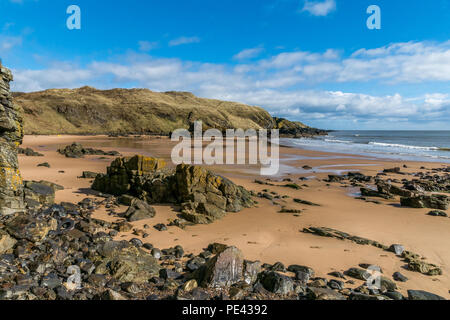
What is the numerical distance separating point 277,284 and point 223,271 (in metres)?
1.26

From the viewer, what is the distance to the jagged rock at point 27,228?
6141 mm

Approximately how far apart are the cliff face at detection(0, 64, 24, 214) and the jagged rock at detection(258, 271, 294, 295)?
802cm

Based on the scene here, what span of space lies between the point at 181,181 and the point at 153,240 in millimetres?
4206

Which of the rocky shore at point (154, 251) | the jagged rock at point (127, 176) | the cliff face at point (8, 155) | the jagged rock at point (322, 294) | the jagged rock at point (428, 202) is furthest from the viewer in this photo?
the jagged rock at point (127, 176)

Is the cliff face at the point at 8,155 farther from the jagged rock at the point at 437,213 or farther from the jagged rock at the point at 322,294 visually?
the jagged rock at the point at 437,213

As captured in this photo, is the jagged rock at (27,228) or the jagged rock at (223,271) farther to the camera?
the jagged rock at (27,228)

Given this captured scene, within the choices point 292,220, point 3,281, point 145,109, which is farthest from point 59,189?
point 145,109

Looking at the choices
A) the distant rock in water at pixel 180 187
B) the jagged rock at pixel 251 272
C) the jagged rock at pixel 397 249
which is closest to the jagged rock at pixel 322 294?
the jagged rock at pixel 251 272

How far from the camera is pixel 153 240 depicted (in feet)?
26.1

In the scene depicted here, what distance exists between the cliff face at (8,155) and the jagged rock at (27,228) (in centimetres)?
114

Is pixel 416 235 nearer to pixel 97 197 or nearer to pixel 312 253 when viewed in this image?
pixel 312 253

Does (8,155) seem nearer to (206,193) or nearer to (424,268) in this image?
(206,193)

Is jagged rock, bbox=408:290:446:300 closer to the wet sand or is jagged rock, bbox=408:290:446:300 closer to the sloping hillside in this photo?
the wet sand

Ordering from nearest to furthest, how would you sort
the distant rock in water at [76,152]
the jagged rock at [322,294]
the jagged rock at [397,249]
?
1. the jagged rock at [322,294]
2. the jagged rock at [397,249]
3. the distant rock in water at [76,152]
